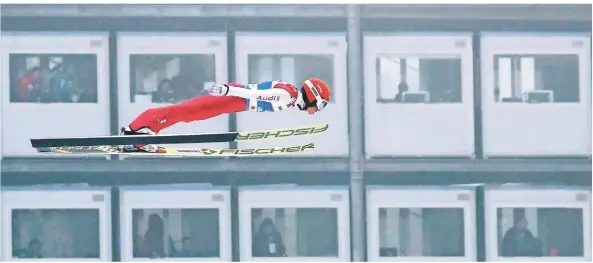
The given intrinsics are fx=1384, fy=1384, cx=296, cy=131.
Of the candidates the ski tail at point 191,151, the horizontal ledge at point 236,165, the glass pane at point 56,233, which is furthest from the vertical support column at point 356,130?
the glass pane at point 56,233

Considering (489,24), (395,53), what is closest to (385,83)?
(395,53)

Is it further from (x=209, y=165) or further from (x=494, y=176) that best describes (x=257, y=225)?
(x=494, y=176)

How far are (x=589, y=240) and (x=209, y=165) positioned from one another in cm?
411

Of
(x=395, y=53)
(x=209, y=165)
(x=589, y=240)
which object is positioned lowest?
(x=589, y=240)

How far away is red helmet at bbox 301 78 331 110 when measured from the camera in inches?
460

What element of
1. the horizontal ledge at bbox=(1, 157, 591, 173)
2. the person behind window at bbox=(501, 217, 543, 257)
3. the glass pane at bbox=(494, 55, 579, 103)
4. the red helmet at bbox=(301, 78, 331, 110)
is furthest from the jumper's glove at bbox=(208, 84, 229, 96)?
the person behind window at bbox=(501, 217, 543, 257)

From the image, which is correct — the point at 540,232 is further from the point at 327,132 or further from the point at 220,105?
the point at 220,105

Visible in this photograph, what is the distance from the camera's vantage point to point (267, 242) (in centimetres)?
1438

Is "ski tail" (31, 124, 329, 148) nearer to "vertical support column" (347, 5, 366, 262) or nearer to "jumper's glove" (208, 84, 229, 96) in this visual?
"jumper's glove" (208, 84, 229, 96)

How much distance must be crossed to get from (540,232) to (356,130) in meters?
2.29

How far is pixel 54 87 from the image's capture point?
14070 mm

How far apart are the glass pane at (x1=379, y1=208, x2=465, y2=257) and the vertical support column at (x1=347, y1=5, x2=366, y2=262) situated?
0.77 feet

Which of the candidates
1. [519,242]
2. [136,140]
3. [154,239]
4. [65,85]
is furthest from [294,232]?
[136,140]

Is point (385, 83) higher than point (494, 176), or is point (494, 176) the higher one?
point (385, 83)
